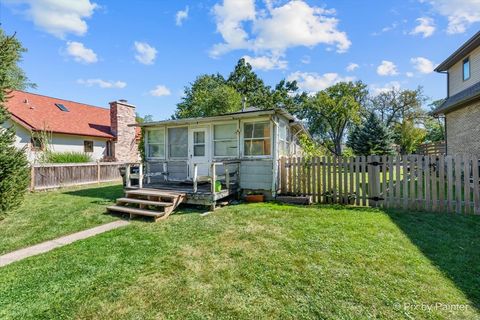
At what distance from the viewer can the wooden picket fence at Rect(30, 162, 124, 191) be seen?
10.7 meters

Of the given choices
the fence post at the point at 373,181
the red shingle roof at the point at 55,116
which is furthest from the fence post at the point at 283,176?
the red shingle roof at the point at 55,116

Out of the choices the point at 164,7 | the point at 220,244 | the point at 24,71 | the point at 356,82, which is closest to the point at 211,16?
the point at 164,7

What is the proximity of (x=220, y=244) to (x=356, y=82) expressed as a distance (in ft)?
119

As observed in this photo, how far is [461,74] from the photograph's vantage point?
41.2ft

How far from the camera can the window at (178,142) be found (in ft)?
31.5

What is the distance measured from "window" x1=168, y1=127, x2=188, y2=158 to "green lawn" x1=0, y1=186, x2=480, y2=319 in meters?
4.88

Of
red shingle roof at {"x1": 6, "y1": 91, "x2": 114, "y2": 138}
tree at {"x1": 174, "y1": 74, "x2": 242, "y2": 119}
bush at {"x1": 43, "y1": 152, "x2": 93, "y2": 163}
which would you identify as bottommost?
bush at {"x1": 43, "y1": 152, "x2": 93, "y2": 163}

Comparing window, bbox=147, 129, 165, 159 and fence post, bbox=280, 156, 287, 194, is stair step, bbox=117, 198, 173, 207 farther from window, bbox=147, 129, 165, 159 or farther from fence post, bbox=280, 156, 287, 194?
fence post, bbox=280, 156, 287, 194

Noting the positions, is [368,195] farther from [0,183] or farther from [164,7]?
[164,7]

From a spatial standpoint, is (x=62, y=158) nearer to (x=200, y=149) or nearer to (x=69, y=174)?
(x=69, y=174)

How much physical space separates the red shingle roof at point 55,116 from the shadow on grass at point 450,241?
1861cm

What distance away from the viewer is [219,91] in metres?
23.9

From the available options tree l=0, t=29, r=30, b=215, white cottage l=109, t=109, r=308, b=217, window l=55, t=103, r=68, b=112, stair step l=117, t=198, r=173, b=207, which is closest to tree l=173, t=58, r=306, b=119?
window l=55, t=103, r=68, b=112

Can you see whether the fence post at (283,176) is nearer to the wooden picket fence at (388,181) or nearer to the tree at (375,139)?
the wooden picket fence at (388,181)
